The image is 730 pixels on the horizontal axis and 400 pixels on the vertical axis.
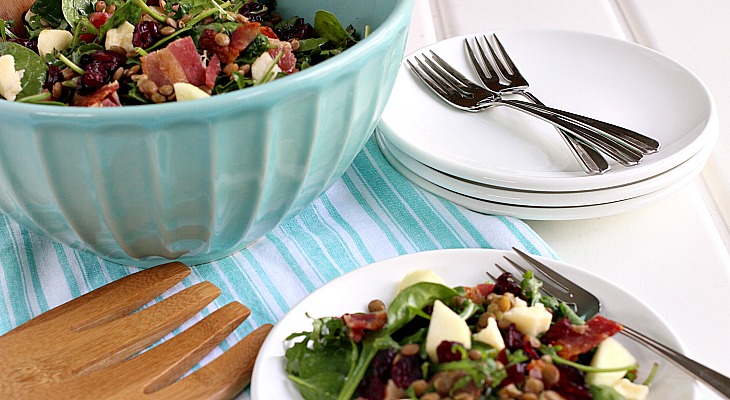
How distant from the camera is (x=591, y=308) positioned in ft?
3.65

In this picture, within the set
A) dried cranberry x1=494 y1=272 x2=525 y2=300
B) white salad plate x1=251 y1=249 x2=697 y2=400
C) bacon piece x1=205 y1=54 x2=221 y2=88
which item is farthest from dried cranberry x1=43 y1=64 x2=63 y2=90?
dried cranberry x1=494 y1=272 x2=525 y2=300

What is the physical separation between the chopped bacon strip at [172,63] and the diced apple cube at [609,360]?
25.3 inches

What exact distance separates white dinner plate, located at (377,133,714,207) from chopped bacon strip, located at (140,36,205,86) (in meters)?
0.49

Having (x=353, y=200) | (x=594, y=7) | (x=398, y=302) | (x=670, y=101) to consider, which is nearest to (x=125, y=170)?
(x=398, y=302)

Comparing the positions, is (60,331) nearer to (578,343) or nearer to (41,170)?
(41,170)

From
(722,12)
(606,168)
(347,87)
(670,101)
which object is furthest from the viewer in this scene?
(722,12)

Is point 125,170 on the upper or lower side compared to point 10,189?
upper

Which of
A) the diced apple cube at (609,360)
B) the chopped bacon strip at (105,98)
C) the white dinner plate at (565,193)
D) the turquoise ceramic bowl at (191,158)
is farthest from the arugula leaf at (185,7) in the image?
the diced apple cube at (609,360)

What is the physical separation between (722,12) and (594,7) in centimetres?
33

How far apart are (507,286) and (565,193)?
31 cm

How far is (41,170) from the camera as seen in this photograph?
102cm

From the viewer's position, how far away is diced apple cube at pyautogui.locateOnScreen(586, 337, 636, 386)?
964 millimetres

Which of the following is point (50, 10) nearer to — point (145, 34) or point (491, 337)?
point (145, 34)

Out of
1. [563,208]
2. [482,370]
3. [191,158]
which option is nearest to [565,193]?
[563,208]
